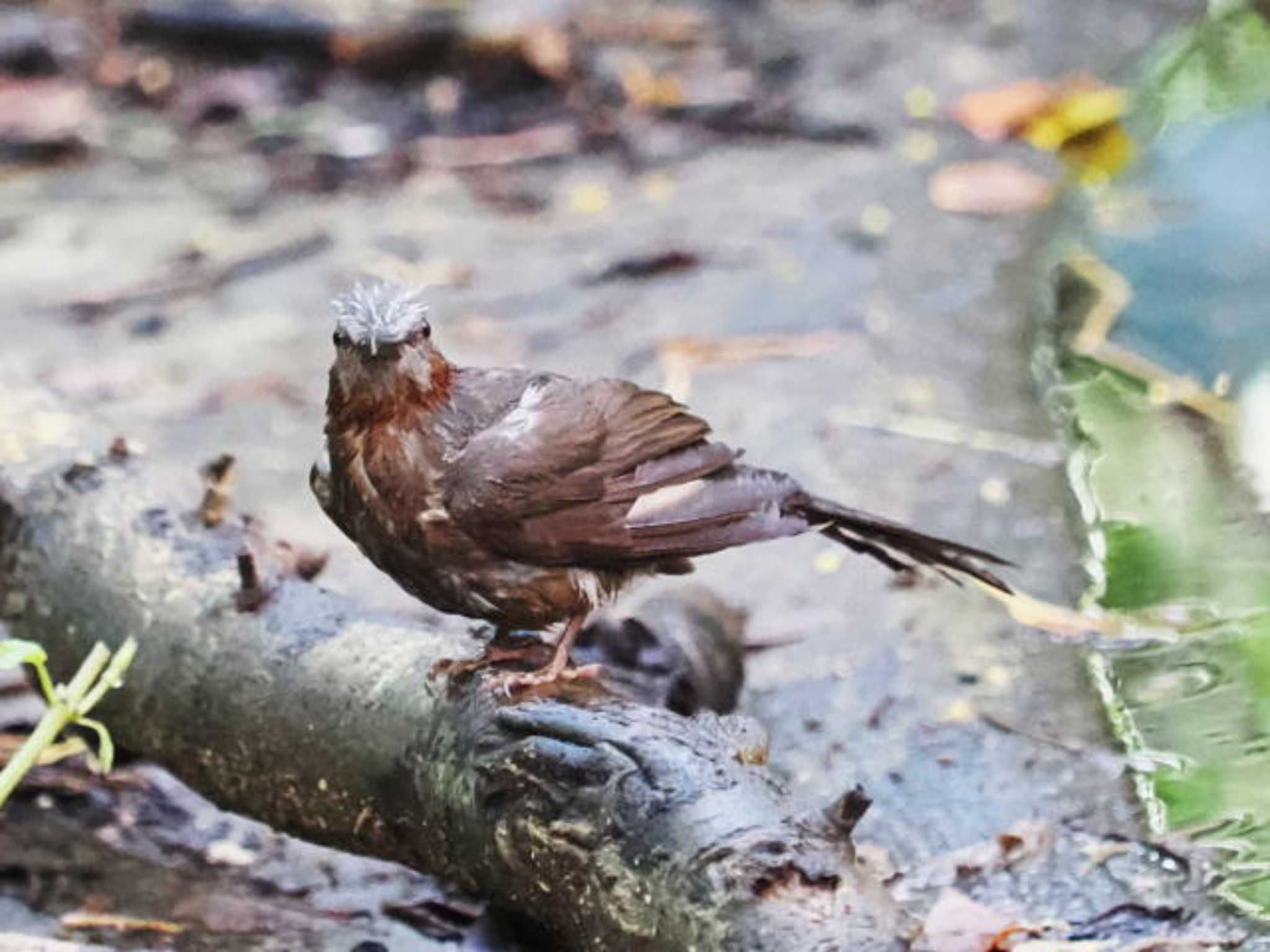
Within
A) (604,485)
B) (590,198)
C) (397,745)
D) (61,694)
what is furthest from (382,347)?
(590,198)

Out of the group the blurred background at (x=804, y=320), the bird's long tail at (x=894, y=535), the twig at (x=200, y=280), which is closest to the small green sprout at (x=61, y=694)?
the blurred background at (x=804, y=320)

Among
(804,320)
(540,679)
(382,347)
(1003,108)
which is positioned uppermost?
(1003,108)

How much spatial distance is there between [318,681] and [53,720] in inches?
16.2

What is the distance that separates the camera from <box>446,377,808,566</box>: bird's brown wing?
126 inches

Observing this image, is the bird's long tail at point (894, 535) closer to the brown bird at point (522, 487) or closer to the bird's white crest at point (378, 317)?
the brown bird at point (522, 487)

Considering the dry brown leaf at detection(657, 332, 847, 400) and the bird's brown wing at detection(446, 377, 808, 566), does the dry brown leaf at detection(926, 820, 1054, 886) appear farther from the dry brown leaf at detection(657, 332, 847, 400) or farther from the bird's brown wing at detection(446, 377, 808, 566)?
the dry brown leaf at detection(657, 332, 847, 400)

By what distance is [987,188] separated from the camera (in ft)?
22.2

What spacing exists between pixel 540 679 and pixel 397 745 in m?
0.28

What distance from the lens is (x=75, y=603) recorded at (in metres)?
3.77

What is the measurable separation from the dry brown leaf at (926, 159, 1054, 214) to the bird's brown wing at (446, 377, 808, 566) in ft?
11.4

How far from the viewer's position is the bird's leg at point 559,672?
126 inches

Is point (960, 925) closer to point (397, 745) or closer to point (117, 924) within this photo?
point (397, 745)

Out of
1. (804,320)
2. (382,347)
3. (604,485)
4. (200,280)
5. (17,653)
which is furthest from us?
(200,280)

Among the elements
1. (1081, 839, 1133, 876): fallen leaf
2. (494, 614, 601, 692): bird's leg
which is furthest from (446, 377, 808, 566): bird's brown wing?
(1081, 839, 1133, 876): fallen leaf
